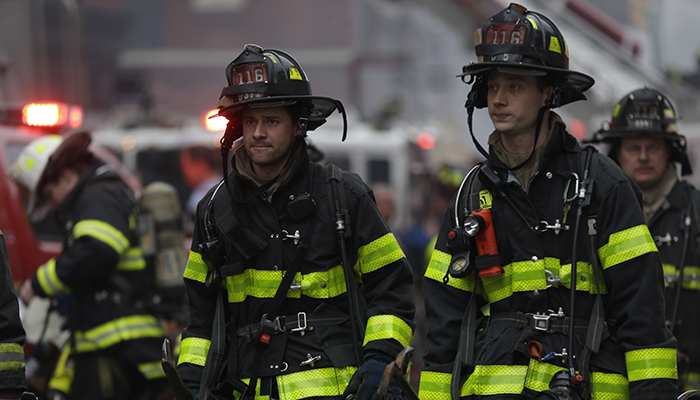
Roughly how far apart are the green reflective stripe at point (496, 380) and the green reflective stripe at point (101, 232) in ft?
8.58

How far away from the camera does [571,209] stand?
313cm

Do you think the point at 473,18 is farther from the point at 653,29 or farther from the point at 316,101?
the point at 316,101

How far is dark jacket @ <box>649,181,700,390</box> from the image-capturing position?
447 cm

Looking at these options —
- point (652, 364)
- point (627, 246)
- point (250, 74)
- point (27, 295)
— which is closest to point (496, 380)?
point (652, 364)

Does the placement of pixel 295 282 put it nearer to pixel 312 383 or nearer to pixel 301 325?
pixel 301 325

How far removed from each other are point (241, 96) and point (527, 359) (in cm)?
145

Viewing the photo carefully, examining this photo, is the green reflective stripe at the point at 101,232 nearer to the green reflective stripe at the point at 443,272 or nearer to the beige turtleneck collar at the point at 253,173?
the beige turtleneck collar at the point at 253,173

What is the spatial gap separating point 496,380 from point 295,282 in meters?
0.82

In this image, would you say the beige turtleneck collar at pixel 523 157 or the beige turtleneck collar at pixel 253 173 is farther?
the beige turtleneck collar at pixel 253 173

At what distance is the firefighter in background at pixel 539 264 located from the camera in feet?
9.78

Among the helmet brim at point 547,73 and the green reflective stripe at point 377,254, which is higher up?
the helmet brim at point 547,73

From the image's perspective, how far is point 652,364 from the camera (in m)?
2.88

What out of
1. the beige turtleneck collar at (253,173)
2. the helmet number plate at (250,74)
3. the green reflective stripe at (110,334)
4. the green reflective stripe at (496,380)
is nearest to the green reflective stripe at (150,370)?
the green reflective stripe at (110,334)

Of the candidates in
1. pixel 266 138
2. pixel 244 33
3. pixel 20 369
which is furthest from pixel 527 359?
pixel 244 33
